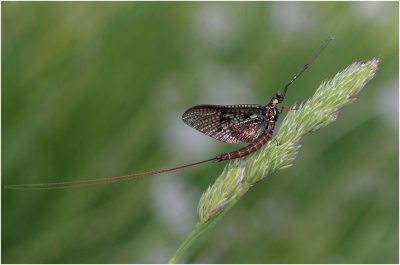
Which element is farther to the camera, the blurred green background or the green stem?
the blurred green background

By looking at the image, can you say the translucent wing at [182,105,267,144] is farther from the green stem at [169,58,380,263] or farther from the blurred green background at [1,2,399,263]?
the blurred green background at [1,2,399,263]

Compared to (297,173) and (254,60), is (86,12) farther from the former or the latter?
(297,173)

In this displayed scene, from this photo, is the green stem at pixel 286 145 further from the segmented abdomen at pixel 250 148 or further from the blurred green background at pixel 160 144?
the blurred green background at pixel 160 144

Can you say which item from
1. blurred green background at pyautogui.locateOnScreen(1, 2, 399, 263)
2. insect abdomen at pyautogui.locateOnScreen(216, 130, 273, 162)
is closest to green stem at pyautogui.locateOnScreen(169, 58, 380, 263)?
insect abdomen at pyautogui.locateOnScreen(216, 130, 273, 162)

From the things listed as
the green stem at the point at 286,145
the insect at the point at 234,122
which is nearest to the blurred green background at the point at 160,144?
the insect at the point at 234,122

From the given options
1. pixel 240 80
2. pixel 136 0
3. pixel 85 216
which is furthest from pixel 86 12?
pixel 85 216

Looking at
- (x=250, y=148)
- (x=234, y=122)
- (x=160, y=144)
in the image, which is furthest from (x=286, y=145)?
(x=160, y=144)
